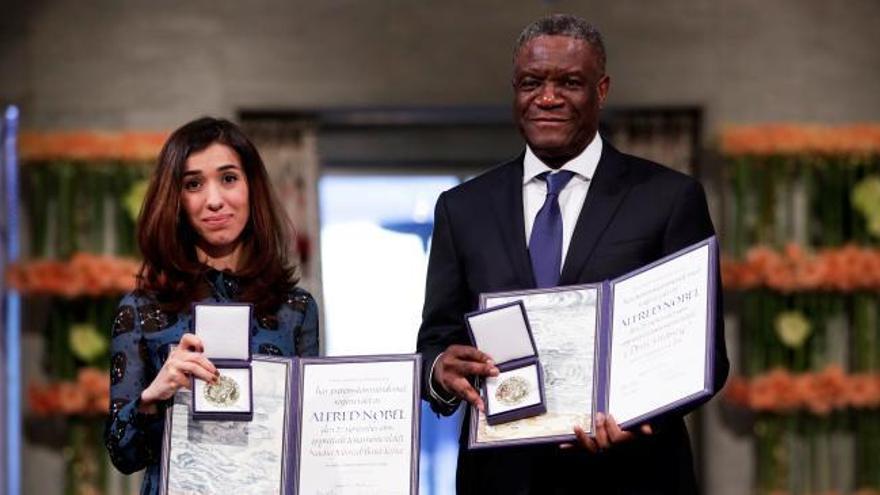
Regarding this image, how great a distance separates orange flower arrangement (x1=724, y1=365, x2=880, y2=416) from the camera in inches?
282

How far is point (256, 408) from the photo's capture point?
304cm

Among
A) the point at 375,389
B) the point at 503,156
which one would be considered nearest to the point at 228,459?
the point at 375,389

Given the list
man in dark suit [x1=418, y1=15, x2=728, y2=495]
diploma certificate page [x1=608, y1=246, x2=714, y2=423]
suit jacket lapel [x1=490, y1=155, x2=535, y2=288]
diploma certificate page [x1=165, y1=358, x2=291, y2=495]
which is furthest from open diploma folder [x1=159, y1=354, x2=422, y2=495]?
diploma certificate page [x1=608, y1=246, x2=714, y2=423]

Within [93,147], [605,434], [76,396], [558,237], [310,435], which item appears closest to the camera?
[605,434]

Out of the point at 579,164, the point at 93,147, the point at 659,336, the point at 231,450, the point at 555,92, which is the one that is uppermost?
the point at 93,147

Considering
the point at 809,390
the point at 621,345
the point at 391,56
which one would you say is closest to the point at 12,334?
the point at 391,56

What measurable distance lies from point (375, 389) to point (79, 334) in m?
4.35

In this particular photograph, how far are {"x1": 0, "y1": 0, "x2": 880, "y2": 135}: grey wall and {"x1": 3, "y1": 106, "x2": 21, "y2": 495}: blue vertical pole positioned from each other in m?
0.21

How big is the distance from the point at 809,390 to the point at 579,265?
428 cm

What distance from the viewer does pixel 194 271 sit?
320cm

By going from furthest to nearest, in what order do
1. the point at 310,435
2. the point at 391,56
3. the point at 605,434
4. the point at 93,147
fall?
the point at 391,56 → the point at 93,147 → the point at 310,435 → the point at 605,434

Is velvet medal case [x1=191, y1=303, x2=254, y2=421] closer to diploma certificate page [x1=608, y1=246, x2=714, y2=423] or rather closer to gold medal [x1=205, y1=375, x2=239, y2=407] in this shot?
gold medal [x1=205, y1=375, x2=239, y2=407]

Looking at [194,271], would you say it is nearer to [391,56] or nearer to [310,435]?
[310,435]

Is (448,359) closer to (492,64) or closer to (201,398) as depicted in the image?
(201,398)
